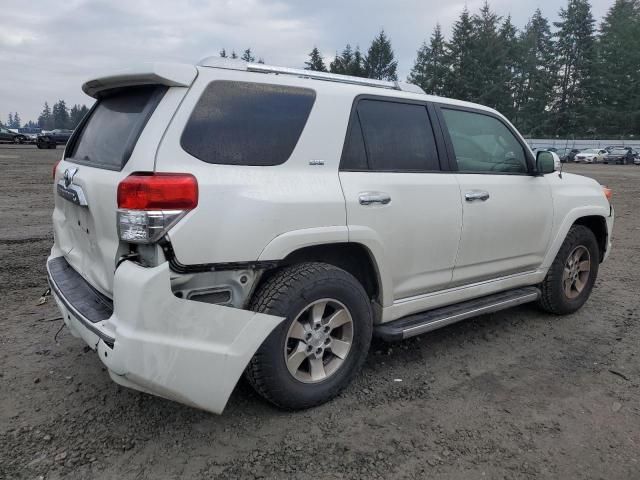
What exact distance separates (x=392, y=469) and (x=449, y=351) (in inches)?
61.9

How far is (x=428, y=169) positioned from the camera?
3508 millimetres

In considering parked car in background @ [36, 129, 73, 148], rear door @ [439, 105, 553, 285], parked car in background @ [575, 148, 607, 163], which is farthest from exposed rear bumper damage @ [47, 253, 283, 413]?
parked car in background @ [575, 148, 607, 163]

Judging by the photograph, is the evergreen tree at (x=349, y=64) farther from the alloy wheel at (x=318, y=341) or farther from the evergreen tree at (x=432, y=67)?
the alloy wheel at (x=318, y=341)

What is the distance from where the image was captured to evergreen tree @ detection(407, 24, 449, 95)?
224ft

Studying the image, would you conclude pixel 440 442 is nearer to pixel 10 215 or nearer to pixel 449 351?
pixel 449 351

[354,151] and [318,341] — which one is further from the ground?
[354,151]

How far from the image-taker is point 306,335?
2.90m

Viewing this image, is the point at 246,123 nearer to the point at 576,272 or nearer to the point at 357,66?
the point at 576,272

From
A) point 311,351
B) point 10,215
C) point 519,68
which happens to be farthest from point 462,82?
point 311,351

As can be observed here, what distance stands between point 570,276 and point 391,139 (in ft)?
8.13

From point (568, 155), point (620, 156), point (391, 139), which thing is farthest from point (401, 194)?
point (568, 155)

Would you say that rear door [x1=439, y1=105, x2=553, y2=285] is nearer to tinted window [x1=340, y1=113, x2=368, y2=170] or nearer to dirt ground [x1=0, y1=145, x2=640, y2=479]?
dirt ground [x1=0, y1=145, x2=640, y2=479]

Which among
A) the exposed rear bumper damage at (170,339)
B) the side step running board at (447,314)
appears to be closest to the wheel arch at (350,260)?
the side step running board at (447,314)

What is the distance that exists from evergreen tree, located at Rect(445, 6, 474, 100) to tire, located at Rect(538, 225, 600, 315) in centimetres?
6459
